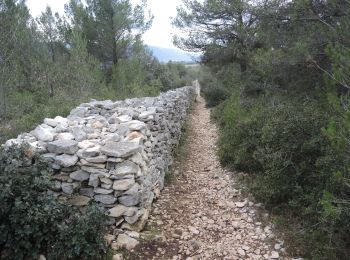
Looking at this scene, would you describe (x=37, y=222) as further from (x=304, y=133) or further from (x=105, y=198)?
(x=304, y=133)

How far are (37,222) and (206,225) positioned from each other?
7.57 feet

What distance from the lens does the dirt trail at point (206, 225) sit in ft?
12.6

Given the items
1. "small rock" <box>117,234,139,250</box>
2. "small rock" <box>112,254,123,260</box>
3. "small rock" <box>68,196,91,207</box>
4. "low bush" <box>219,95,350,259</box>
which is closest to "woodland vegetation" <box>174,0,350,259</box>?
"low bush" <box>219,95,350,259</box>

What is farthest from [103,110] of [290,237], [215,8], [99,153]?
[215,8]

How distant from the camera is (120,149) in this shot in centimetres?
400

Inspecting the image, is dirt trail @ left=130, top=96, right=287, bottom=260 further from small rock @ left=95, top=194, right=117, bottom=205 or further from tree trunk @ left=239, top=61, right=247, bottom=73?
tree trunk @ left=239, top=61, right=247, bottom=73

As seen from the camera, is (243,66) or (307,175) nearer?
(307,175)

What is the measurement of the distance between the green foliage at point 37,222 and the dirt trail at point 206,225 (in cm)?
66

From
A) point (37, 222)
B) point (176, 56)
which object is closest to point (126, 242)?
point (37, 222)

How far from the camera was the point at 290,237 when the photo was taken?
12.8 feet

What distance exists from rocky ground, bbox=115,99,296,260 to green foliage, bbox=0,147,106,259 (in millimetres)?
585

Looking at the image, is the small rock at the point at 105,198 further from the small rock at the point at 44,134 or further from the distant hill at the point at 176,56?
the distant hill at the point at 176,56

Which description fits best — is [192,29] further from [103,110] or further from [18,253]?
[18,253]

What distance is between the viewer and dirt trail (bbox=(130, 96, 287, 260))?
3838 millimetres
